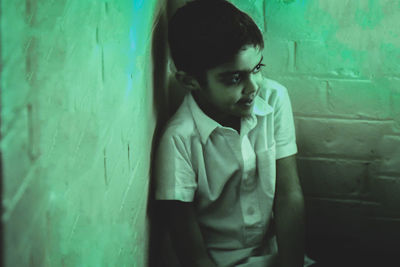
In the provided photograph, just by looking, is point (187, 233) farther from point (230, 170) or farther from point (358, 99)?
point (358, 99)

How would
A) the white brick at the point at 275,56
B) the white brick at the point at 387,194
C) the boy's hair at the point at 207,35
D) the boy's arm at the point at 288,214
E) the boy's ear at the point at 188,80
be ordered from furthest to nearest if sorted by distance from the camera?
the white brick at the point at 387,194, the white brick at the point at 275,56, the boy's arm at the point at 288,214, the boy's ear at the point at 188,80, the boy's hair at the point at 207,35

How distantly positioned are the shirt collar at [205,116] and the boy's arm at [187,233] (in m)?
0.21

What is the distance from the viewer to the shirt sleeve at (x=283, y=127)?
1.51 m

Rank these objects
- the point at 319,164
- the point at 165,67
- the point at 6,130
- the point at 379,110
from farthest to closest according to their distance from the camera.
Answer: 1. the point at 319,164
2. the point at 379,110
3. the point at 165,67
4. the point at 6,130

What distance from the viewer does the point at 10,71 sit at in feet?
1.73

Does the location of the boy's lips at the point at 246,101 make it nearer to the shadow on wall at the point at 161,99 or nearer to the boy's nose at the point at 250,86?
the boy's nose at the point at 250,86

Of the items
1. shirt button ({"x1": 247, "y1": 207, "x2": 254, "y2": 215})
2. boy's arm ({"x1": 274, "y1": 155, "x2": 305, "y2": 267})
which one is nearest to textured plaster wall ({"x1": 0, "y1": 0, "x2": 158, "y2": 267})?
shirt button ({"x1": 247, "y1": 207, "x2": 254, "y2": 215})

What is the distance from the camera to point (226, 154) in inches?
57.3

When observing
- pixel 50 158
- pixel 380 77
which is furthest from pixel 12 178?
pixel 380 77

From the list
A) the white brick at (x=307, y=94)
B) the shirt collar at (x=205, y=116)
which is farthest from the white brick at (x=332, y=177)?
the shirt collar at (x=205, y=116)

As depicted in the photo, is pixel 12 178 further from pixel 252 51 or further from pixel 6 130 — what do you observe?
pixel 252 51

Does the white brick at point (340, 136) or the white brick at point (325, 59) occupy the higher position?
the white brick at point (325, 59)

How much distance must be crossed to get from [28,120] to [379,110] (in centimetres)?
137

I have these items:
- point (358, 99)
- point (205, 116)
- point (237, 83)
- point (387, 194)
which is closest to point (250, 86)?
point (237, 83)
